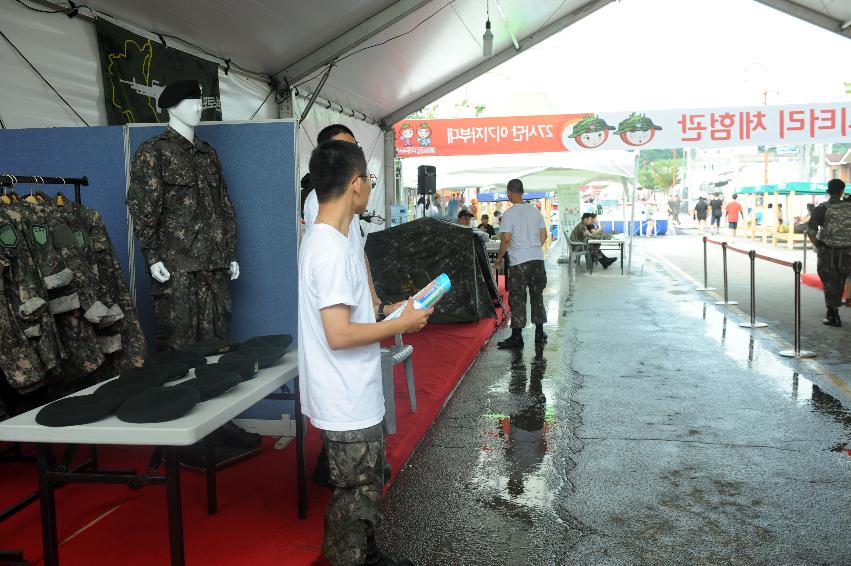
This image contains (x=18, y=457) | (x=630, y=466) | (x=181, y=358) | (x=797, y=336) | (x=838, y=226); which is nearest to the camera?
(x=181, y=358)

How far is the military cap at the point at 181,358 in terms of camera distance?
295 centimetres

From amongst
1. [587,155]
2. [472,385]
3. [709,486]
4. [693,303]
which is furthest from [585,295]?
[709,486]

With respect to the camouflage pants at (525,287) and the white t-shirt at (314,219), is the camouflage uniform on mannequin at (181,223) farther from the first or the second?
the camouflage pants at (525,287)

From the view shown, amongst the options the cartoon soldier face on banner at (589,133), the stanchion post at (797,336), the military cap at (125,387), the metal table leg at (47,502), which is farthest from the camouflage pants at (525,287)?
the cartoon soldier face on banner at (589,133)

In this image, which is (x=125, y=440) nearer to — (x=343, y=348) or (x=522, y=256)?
(x=343, y=348)

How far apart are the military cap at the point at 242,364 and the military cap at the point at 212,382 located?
8 cm

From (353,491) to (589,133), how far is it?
15.4m

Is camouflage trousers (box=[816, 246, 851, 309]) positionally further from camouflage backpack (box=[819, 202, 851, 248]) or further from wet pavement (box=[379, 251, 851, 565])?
wet pavement (box=[379, 251, 851, 565])

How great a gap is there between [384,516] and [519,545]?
72 centimetres

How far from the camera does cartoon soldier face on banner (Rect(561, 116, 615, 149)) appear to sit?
54.6 feet

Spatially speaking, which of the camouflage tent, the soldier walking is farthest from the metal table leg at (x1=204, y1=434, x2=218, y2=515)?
the camouflage tent

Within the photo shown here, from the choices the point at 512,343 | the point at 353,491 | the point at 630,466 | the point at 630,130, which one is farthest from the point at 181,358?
the point at 630,130

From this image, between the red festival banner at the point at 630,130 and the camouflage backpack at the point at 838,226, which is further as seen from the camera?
the red festival banner at the point at 630,130

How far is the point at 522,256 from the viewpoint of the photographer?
763 cm
